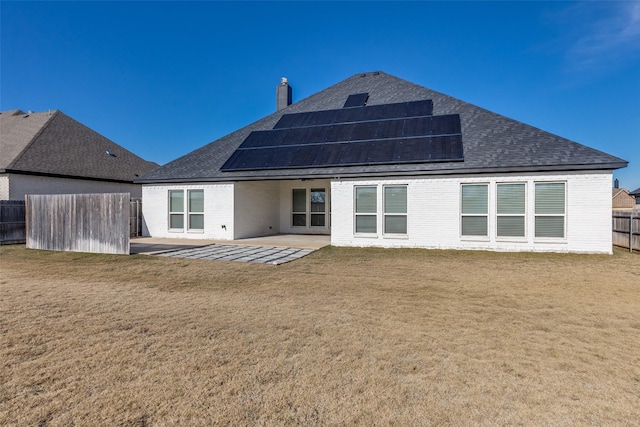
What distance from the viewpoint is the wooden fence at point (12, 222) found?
1370cm

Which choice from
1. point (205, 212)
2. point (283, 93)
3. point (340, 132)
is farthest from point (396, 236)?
point (283, 93)

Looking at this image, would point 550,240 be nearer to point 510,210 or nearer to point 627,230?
point 510,210

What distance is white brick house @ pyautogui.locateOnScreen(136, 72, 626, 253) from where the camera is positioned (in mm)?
10961

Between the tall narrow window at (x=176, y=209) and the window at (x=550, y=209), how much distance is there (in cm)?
1431

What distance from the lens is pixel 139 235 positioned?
1673 centimetres

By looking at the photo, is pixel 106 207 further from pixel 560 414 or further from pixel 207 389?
pixel 560 414

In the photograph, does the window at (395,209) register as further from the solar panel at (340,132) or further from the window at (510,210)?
the solar panel at (340,132)

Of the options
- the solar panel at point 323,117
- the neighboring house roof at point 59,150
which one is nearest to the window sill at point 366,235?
the solar panel at point 323,117

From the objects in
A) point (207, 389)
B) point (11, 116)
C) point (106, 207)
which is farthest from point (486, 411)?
point (11, 116)

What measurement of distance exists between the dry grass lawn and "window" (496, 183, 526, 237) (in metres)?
3.91

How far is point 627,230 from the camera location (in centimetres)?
1257

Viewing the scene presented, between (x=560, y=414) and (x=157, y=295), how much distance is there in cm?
603

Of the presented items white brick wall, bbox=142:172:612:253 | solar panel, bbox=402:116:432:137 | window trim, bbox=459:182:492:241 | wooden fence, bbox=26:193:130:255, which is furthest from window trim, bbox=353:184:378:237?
wooden fence, bbox=26:193:130:255

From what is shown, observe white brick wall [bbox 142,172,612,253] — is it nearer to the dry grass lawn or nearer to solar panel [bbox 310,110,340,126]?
the dry grass lawn
